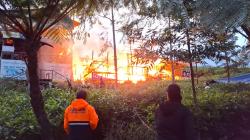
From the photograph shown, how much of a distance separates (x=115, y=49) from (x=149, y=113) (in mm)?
17660

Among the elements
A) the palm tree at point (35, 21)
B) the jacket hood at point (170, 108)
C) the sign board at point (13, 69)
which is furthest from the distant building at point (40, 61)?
the jacket hood at point (170, 108)

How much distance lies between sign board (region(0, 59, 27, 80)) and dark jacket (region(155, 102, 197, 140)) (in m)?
16.5

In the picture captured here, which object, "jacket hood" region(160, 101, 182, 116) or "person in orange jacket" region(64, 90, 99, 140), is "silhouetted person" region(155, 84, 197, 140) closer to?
"jacket hood" region(160, 101, 182, 116)

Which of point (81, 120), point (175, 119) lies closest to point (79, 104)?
point (81, 120)

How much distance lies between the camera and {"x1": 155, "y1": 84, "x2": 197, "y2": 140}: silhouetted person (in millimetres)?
6359

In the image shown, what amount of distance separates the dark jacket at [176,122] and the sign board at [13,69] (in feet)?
54.0

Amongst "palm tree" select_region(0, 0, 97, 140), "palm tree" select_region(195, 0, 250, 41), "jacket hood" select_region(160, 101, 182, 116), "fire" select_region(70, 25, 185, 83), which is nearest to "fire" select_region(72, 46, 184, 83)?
"fire" select_region(70, 25, 185, 83)

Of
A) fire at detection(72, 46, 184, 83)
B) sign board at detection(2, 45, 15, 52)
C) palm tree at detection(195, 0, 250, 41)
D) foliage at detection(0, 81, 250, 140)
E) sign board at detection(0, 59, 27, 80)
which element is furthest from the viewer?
fire at detection(72, 46, 184, 83)

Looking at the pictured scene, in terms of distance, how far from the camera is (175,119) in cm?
638

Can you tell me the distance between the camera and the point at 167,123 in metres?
6.41

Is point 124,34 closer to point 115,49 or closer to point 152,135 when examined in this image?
point 152,135

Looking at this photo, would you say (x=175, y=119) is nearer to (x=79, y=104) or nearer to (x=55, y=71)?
(x=79, y=104)

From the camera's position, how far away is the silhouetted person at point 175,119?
6359 millimetres

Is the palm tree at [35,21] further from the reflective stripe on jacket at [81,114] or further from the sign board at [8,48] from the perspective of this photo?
the sign board at [8,48]
